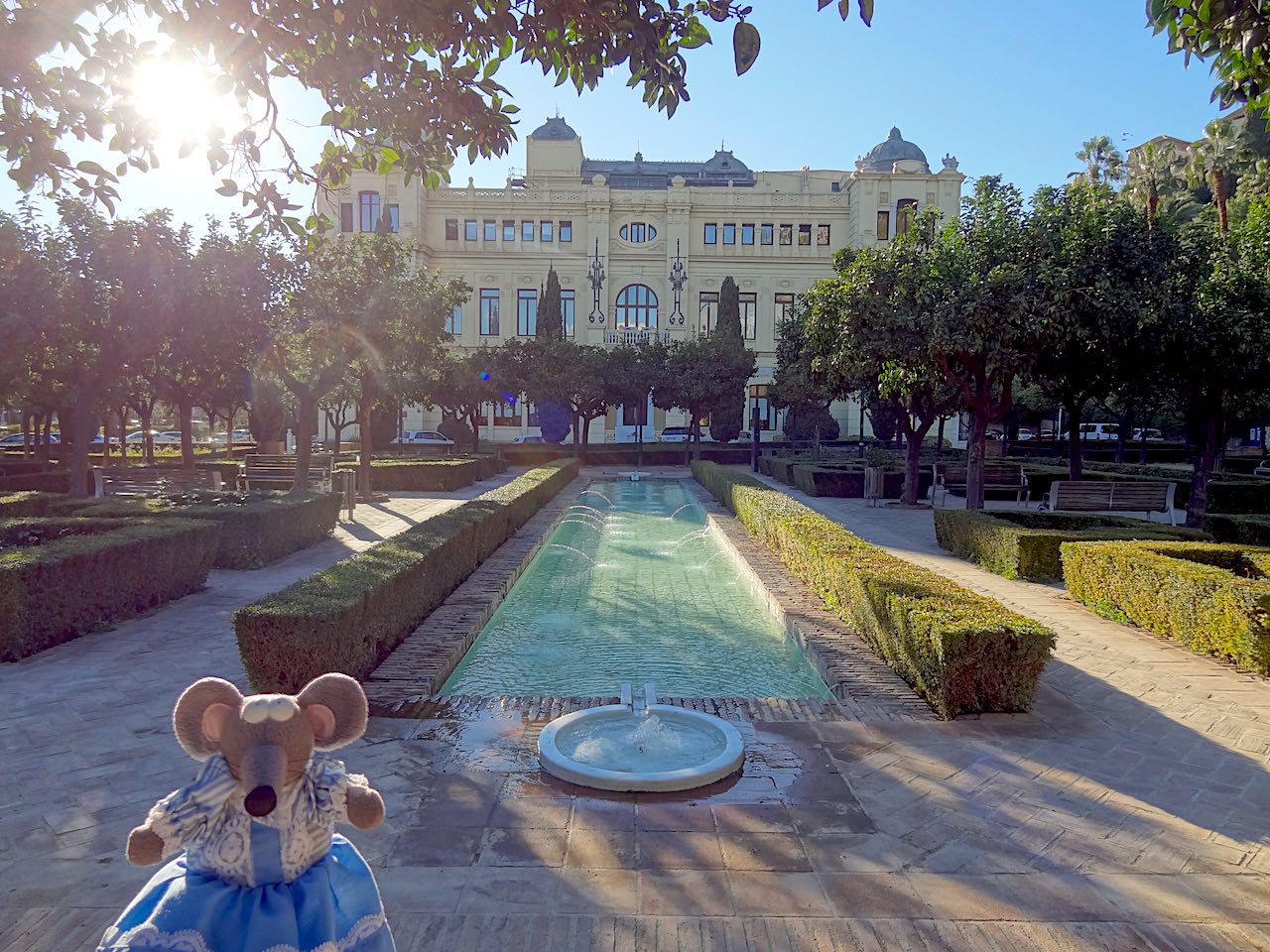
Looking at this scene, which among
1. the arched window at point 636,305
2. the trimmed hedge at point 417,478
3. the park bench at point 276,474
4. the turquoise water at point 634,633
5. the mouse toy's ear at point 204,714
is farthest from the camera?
the arched window at point 636,305

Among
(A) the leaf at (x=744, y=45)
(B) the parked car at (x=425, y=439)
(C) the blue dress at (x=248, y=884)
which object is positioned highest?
(A) the leaf at (x=744, y=45)

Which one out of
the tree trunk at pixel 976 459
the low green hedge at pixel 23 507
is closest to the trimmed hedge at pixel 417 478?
the low green hedge at pixel 23 507

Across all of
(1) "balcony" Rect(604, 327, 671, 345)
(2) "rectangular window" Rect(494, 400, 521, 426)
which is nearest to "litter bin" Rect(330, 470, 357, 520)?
(2) "rectangular window" Rect(494, 400, 521, 426)

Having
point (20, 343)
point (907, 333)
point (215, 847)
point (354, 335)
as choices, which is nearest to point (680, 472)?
point (354, 335)

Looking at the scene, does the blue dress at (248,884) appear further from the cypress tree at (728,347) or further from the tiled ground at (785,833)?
the cypress tree at (728,347)

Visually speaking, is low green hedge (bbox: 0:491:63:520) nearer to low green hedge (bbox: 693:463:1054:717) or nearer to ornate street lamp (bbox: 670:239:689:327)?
low green hedge (bbox: 693:463:1054:717)

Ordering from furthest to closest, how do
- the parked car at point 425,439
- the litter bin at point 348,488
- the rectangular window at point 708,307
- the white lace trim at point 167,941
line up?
the rectangular window at point 708,307
the parked car at point 425,439
the litter bin at point 348,488
the white lace trim at point 167,941

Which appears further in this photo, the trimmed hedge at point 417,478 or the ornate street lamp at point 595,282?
the ornate street lamp at point 595,282

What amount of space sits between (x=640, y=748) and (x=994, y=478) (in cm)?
1517

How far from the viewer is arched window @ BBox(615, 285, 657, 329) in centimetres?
5050

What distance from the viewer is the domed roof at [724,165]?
58406mm

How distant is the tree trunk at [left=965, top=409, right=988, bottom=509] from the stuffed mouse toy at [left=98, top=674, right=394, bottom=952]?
13567mm

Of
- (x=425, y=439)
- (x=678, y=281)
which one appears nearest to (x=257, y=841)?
(x=425, y=439)

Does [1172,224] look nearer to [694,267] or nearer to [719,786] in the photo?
[719,786]
